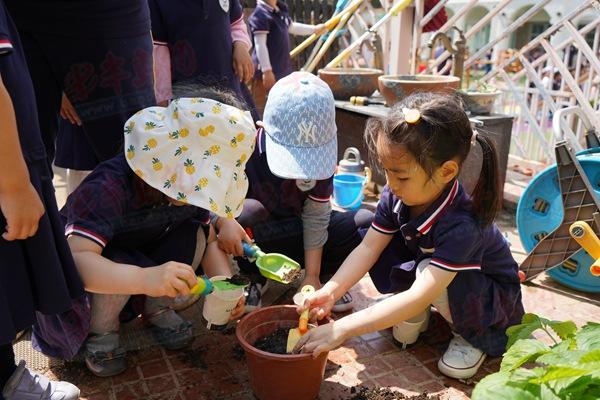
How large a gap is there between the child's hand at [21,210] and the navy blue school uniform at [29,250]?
5cm

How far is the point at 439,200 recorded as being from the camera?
1.81 metres

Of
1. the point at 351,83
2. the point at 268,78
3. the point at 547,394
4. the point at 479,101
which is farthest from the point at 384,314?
the point at 268,78

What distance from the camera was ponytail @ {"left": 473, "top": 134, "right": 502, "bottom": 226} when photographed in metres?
1.76

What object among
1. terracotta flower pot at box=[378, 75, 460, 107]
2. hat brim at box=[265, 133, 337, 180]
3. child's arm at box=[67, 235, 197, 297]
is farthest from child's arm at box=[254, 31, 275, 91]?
child's arm at box=[67, 235, 197, 297]

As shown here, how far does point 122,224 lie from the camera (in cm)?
176

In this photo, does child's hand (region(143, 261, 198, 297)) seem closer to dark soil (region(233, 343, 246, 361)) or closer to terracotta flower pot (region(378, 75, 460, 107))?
dark soil (region(233, 343, 246, 361))

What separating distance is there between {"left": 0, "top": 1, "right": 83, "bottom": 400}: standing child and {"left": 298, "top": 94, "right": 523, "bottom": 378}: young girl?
70 centimetres

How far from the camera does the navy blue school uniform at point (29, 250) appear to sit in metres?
1.29

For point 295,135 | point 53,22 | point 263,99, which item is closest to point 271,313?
point 295,135

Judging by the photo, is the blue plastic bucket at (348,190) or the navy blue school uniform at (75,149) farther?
the blue plastic bucket at (348,190)

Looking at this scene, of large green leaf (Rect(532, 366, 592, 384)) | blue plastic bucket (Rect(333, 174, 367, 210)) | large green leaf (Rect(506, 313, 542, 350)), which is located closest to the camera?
large green leaf (Rect(532, 366, 592, 384))

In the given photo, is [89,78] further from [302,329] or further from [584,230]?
[584,230]

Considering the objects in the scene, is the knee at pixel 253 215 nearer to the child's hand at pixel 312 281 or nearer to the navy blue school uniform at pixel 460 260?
the child's hand at pixel 312 281

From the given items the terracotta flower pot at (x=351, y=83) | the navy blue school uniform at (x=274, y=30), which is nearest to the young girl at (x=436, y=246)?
the terracotta flower pot at (x=351, y=83)
